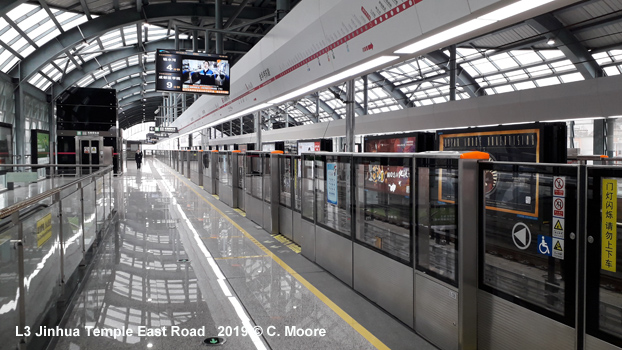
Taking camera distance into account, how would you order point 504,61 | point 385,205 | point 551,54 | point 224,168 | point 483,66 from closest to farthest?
point 385,205 < point 224,168 < point 551,54 < point 504,61 < point 483,66

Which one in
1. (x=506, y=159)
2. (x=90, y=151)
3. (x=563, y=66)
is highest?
(x=563, y=66)

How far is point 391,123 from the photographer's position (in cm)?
1661

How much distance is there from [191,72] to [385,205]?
906 cm

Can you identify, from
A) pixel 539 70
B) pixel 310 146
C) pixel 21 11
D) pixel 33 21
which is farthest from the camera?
pixel 539 70

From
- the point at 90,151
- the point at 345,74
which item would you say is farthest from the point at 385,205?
the point at 90,151

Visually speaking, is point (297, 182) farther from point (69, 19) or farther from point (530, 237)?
point (69, 19)

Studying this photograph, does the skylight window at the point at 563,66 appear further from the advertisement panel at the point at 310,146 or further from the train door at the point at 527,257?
the train door at the point at 527,257

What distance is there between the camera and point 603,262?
2842mm

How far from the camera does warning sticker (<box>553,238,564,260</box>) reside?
10.3 feet

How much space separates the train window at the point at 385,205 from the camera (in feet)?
15.2

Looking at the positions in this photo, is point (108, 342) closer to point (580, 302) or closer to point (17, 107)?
point (580, 302)

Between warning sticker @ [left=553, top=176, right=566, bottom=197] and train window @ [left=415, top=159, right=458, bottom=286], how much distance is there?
849 mm

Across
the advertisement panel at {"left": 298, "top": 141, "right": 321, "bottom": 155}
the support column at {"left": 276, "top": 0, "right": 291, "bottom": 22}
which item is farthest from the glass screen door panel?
the advertisement panel at {"left": 298, "top": 141, "right": 321, "bottom": 155}

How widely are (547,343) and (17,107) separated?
80.8 ft
